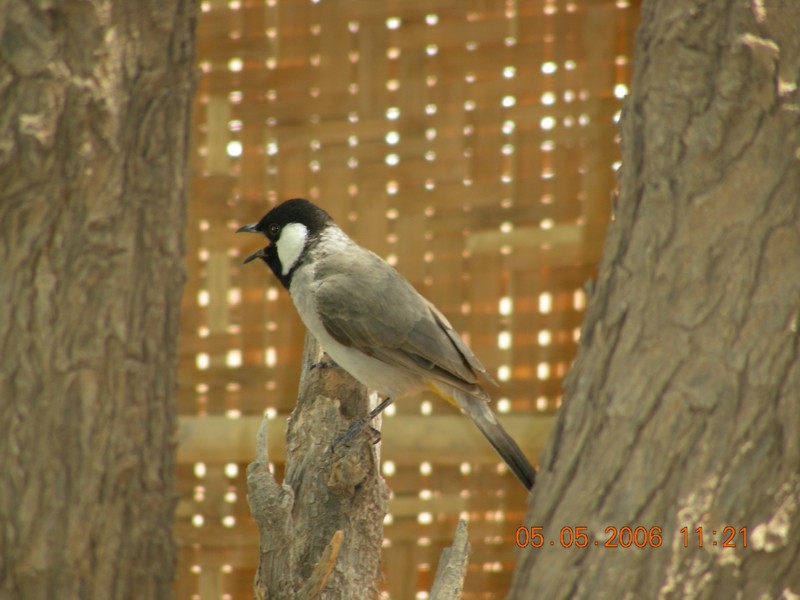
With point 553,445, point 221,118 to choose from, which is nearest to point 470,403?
point 553,445

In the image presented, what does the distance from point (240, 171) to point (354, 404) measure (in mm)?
Result: 1304

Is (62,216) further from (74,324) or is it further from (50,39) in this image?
(50,39)

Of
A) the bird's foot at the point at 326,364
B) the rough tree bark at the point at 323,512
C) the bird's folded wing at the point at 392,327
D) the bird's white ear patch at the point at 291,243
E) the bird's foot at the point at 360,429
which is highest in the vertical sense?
the bird's white ear patch at the point at 291,243

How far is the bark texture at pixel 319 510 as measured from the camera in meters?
2.09

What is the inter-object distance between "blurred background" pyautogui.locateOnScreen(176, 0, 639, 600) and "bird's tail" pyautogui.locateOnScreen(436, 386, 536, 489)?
0.80m

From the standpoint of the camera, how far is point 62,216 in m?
1.90
